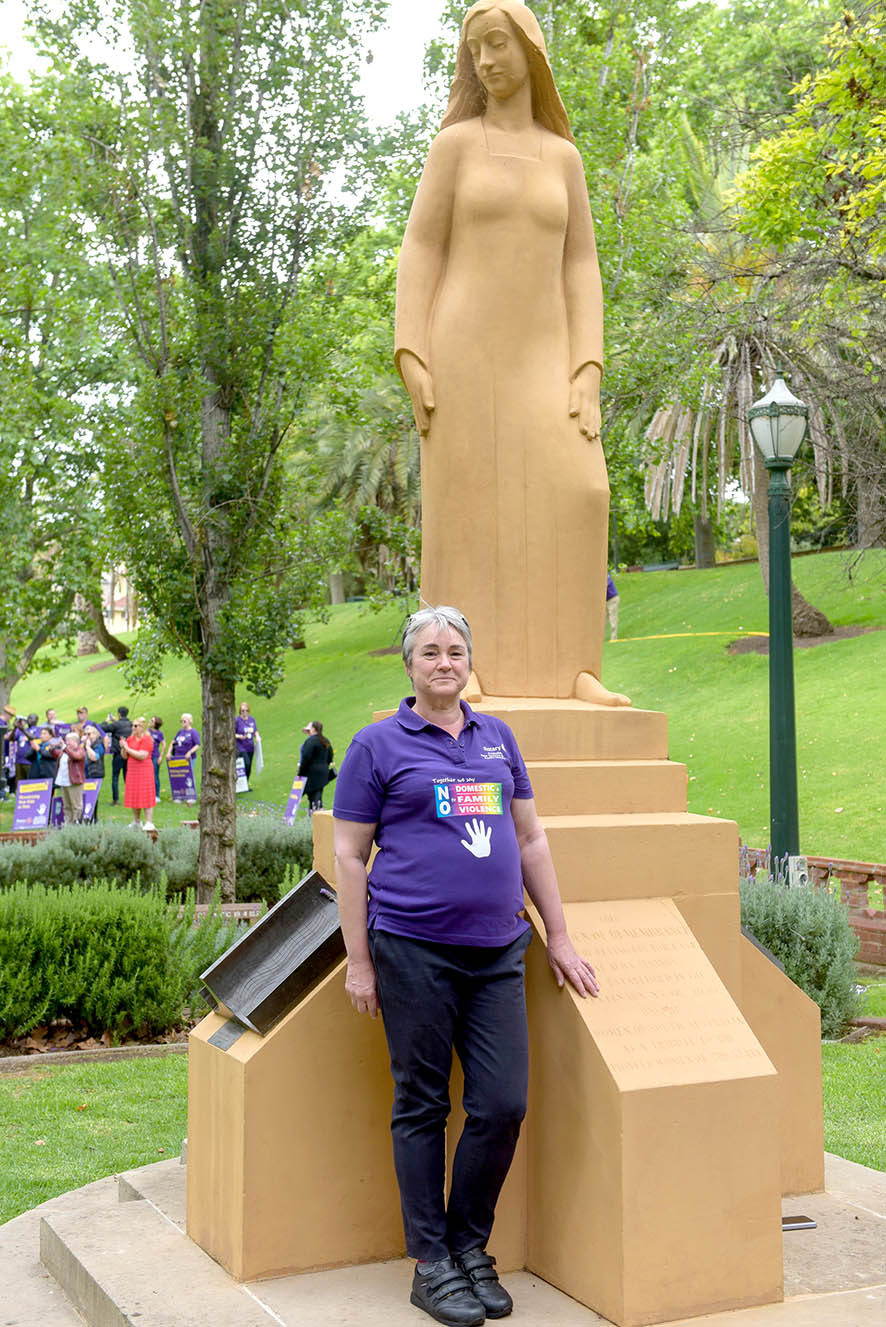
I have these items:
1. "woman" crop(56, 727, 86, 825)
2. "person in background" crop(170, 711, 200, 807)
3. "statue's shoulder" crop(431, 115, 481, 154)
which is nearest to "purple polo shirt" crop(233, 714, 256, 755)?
"person in background" crop(170, 711, 200, 807)

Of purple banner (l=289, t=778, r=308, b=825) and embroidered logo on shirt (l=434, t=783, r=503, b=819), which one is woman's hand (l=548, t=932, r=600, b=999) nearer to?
embroidered logo on shirt (l=434, t=783, r=503, b=819)

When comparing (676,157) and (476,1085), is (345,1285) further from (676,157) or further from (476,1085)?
(676,157)

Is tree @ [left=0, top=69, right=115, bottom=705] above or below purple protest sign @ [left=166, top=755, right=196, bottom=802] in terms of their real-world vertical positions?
above

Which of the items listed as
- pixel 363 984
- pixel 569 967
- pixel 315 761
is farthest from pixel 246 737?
pixel 363 984

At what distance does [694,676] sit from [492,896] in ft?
79.1

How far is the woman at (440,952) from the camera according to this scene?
3736mm

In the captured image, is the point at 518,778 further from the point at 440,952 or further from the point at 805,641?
the point at 805,641

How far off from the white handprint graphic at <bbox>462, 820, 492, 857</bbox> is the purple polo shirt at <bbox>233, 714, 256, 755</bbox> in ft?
69.7

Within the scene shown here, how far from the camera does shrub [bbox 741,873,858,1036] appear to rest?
8828mm

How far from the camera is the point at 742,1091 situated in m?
3.95

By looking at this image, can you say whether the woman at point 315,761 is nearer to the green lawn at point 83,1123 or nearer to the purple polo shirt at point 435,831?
the green lawn at point 83,1123

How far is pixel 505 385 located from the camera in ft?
16.7

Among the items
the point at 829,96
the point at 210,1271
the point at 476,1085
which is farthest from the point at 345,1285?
the point at 829,96

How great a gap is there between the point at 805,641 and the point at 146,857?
59.4ft
